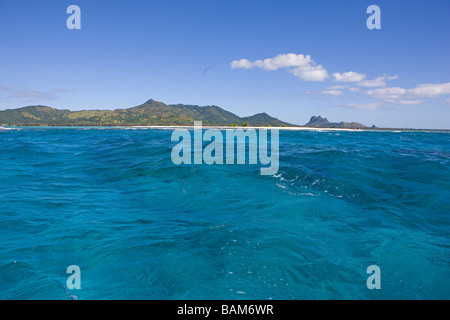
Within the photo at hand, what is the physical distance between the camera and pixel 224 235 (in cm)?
570

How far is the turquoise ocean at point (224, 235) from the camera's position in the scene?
13.4 ft

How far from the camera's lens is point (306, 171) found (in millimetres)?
12078

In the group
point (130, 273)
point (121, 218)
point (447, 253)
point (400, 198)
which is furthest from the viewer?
point (400, 198)

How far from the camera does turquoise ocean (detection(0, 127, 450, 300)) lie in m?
4.09

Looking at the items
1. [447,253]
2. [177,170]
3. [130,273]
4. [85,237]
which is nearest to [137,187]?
[177,170]

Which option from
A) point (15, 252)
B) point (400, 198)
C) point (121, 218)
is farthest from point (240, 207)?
point (400, 198)

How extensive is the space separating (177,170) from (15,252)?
24.8 feet

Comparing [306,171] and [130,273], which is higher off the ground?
[306,171]
